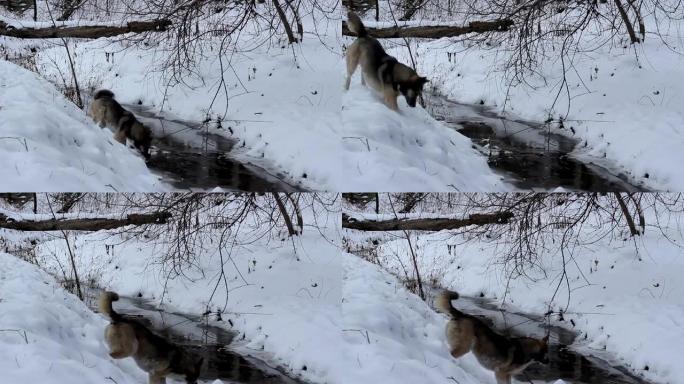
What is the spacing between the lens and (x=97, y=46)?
165 inches

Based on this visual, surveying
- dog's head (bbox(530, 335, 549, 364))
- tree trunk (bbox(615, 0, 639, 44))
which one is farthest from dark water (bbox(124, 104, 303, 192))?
tree trunk (bbox(615, 0, 639, 44))

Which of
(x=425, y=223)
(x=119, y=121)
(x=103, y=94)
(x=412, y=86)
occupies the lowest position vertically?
(x=425, y=223)

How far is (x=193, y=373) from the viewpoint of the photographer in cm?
425

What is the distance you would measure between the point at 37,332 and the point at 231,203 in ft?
3.56

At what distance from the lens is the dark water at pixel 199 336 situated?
427 cm

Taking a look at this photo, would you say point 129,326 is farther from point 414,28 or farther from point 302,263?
point 414,28

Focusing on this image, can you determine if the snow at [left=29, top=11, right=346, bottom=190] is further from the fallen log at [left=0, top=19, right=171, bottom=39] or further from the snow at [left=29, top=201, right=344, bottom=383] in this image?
the snow at [left=29, top=201, right=344, bottom=383]

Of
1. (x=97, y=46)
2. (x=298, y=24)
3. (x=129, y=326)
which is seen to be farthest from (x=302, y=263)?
(x=97, y=46)

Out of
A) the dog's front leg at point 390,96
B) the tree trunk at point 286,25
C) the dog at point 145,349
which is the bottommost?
the dog at point 145,349

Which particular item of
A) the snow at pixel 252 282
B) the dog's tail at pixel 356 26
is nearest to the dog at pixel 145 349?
the snow at pixel 252 282

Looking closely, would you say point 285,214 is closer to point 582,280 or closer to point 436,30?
point 436,30

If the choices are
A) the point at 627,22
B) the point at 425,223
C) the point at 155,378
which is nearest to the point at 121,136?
the point at 155,378

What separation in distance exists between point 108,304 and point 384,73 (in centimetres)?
172

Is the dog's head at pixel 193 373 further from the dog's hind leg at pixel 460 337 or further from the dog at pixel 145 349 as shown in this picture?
the dog's hind leg at pixel 460 337
